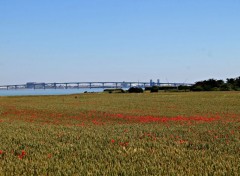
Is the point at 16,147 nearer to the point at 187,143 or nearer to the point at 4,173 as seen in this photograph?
the point at 4,173

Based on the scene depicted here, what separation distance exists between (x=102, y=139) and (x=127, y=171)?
698 centimetres

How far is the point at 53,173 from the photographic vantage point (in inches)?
350

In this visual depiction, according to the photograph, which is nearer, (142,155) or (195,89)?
(142,155)

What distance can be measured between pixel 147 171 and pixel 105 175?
1088 mm

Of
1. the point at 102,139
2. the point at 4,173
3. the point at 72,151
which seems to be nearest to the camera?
the point at 4,173

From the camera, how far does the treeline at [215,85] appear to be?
419ft

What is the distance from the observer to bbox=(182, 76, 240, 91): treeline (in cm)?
12756

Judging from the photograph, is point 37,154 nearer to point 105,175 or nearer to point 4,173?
point 4,173

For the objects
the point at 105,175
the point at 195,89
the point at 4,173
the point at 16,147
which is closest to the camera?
the point at 105,175

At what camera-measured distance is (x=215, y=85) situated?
138375 mm

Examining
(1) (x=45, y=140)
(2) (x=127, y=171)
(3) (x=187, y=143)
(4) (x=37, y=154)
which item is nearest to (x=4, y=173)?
(4) (x=37, y=154)

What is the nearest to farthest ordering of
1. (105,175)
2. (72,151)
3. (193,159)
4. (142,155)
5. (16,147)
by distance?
(105,175) → (193,159) → (142,155) → (72,151) → (16,147)

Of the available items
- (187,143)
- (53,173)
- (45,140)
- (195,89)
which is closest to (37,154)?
(53,173)

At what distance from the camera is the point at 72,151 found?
492 inches
